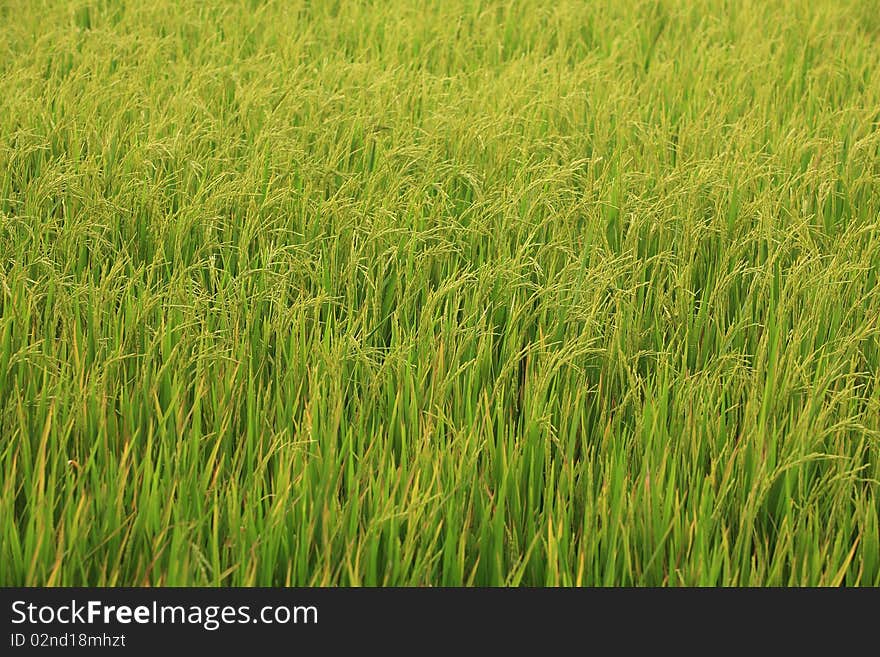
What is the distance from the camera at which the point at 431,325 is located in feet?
7.49

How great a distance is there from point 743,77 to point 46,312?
3052mm

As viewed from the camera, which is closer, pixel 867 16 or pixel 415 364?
pixel 415 364

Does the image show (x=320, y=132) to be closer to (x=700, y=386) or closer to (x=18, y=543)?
(x=700, y=386)

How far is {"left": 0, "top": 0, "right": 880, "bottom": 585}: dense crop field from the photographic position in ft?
5.96

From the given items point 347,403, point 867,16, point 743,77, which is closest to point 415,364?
point 347,403

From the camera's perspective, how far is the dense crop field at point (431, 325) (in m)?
1.82

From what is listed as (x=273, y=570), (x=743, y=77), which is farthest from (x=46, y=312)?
(x=743, y=77)

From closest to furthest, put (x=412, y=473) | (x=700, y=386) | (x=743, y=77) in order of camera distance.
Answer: (x=412, y=473) → (x=700, y=386) → (x=743, y=77)

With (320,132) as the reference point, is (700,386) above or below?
below

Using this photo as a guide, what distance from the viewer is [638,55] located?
15.3 ft

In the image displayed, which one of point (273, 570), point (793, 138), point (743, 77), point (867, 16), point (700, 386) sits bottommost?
point (273, 570)

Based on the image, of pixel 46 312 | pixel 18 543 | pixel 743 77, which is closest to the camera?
pixel 18 543

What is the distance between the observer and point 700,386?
2166mm

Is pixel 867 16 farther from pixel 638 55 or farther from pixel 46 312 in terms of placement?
pixel 46 312
